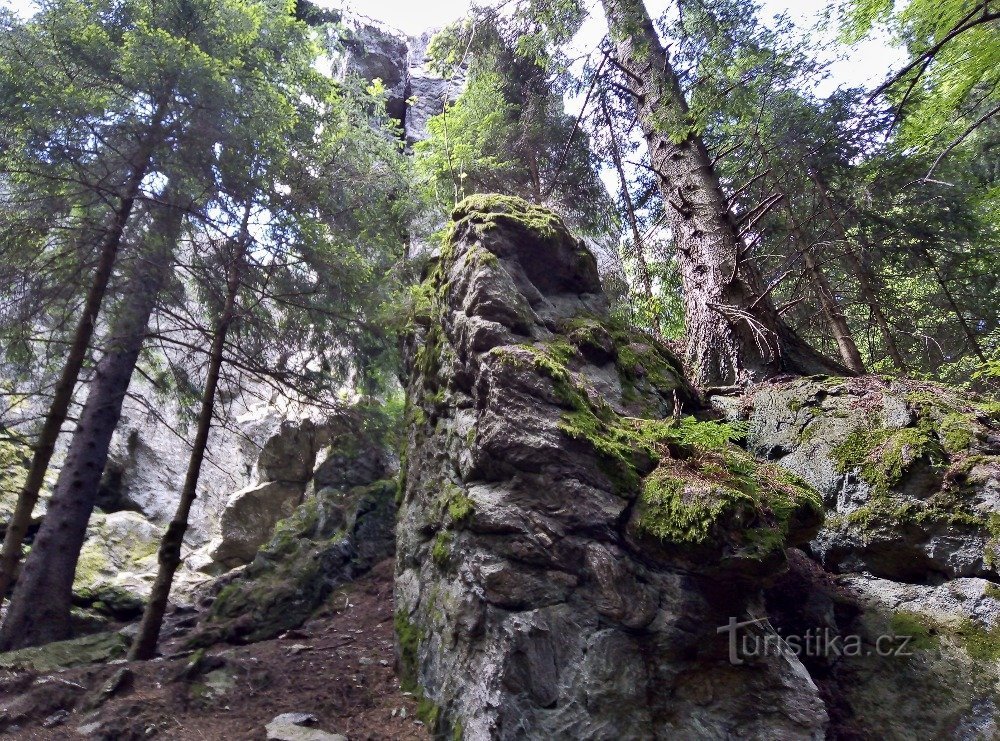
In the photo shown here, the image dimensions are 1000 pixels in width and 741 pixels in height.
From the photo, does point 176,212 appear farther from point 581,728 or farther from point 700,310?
point 581,728

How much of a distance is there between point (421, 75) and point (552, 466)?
787 inches

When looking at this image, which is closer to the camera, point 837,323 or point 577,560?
point 577,560

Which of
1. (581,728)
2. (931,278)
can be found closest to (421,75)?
(931,278)

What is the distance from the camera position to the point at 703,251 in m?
7.37

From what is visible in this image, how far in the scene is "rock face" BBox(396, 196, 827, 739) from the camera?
372 cm

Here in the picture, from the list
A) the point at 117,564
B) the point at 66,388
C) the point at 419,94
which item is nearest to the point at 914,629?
the point at 66,388

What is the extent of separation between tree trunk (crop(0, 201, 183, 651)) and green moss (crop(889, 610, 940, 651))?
7508mm

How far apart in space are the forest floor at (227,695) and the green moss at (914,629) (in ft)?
11.0

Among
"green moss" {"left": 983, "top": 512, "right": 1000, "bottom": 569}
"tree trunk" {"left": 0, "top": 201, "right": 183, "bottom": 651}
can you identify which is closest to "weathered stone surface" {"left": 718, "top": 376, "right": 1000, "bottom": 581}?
"green moss" {"left": 983, "top": 512, "right": 1000, "bottom": 569}

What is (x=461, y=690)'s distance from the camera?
410cm

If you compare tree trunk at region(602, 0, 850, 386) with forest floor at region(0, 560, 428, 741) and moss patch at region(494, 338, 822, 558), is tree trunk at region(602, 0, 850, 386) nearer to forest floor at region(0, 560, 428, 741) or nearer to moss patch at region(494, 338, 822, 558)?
moss patch at region(494, 338, 822, 558)

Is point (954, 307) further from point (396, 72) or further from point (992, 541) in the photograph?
point (396, 72)

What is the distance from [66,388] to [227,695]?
123 inches

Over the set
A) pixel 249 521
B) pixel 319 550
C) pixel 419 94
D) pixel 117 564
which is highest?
pixel 419 94
